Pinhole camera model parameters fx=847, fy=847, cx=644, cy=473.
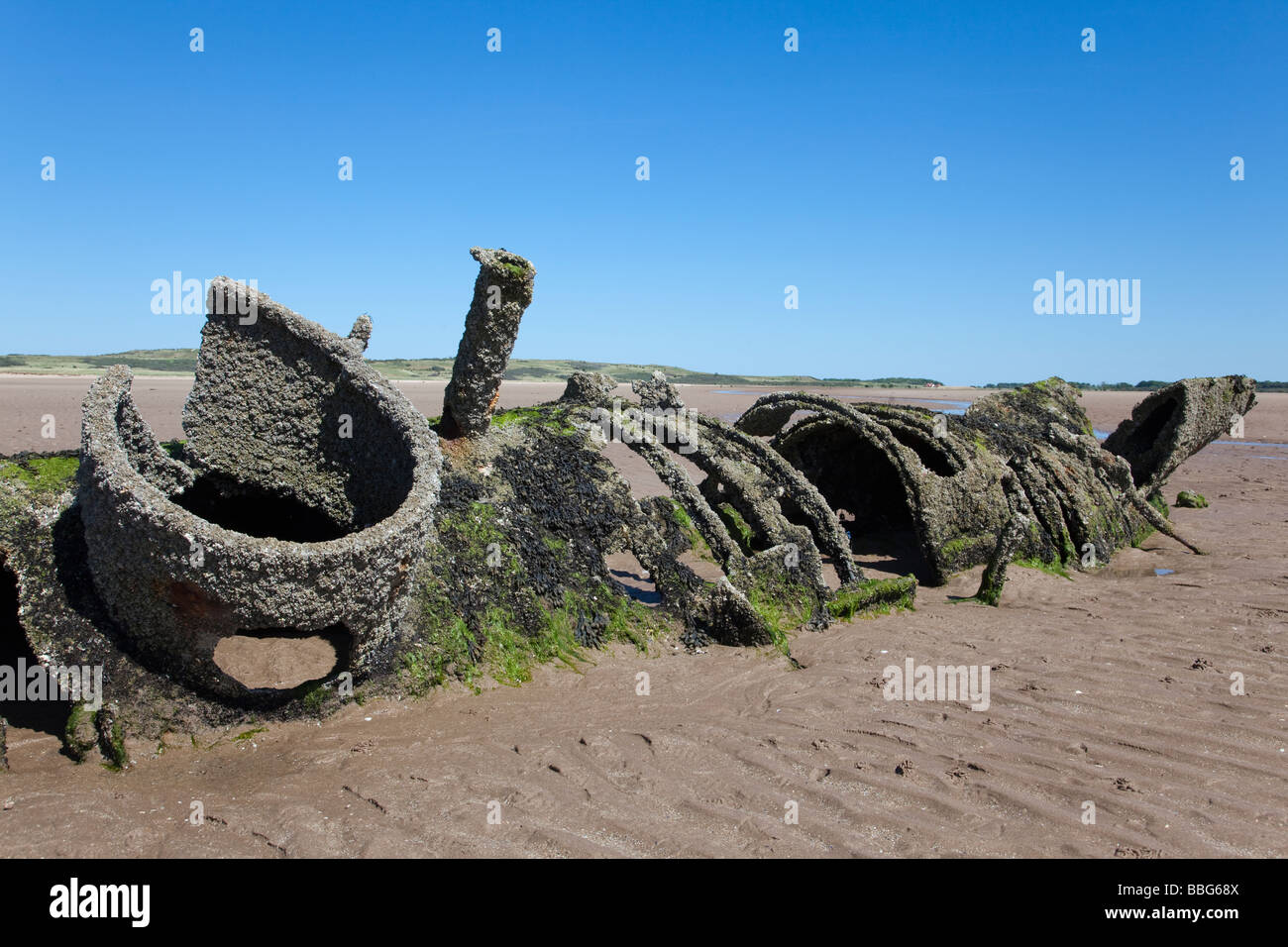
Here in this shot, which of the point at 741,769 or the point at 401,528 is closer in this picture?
the point at 401,528

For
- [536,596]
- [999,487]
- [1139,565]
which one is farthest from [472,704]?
[1139,565]

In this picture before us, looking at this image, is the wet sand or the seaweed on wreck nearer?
the wet sand

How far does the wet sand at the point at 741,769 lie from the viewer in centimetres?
370

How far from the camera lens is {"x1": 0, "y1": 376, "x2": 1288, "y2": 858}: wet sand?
3.70 metres

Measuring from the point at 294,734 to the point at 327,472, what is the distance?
1782 millimetres

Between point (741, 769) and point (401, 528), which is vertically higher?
point (401, 528)

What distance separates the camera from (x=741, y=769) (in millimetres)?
4418

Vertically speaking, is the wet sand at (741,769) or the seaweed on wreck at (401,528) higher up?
the seaweed on wreck at (401,528)

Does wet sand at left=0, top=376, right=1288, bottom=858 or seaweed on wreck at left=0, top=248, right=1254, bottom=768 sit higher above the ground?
seaweed on wreck at left=0, top=248, right=1254, bottom=768

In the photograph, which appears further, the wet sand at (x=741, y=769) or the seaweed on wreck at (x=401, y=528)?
the seaweed on wreck at (x=401, y=528)

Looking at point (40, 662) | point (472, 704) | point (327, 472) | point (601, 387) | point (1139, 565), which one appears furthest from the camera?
point (1139, 565)
